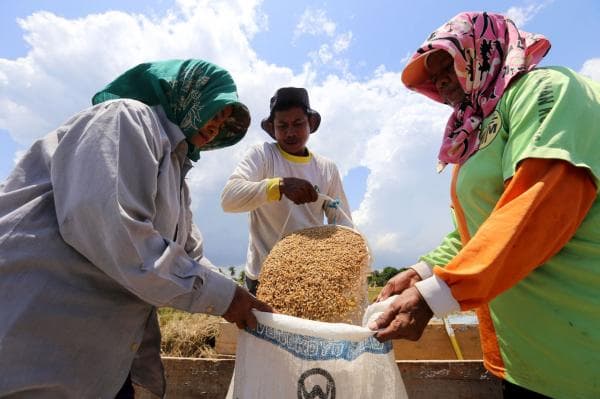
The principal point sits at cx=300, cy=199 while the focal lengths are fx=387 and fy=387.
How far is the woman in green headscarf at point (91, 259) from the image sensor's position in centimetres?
121

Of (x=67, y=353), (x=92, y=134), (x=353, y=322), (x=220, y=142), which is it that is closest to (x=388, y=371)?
(x=353, y=322)

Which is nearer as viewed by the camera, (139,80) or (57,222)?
(57,222)

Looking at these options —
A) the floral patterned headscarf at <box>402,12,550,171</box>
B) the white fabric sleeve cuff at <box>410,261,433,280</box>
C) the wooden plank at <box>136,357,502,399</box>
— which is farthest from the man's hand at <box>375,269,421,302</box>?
the floral patterned headscarf at <box>402,12,550,171</box>

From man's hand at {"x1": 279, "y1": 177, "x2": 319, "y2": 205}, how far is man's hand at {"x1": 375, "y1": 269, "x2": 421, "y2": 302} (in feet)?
2.60

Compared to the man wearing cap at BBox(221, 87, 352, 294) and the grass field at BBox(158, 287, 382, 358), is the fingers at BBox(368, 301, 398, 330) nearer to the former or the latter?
the man wearing cap at BBox(221, 87, 352, 294)

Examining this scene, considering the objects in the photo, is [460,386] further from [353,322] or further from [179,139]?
[179,139]

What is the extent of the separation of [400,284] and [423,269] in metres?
0.16

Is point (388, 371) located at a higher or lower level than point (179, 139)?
lower

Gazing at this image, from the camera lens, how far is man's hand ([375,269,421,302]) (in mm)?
1938

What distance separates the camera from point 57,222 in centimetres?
130

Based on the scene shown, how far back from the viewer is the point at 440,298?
1.30 metres

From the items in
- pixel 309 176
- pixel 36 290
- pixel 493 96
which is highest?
pixel 309 176

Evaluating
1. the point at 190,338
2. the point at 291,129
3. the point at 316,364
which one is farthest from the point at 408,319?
the point at 190,338

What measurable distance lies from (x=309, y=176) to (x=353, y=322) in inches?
55.6
